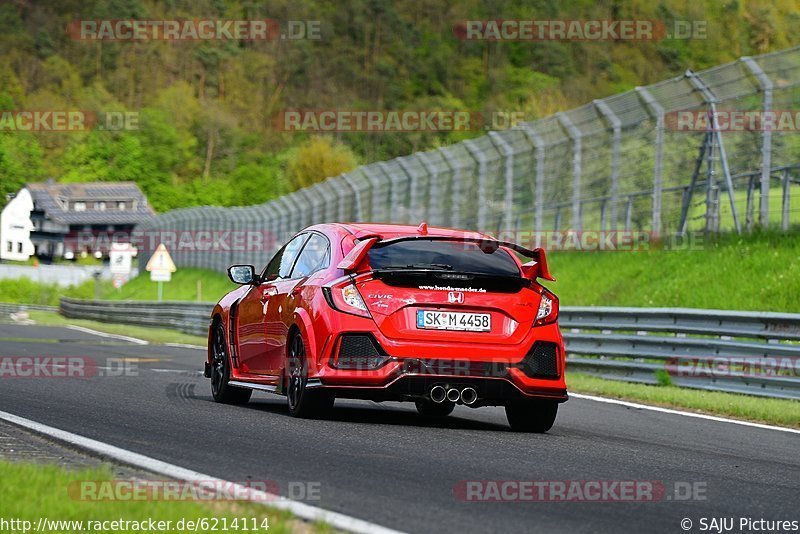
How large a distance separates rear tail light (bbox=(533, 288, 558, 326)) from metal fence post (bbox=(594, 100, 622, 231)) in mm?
14187

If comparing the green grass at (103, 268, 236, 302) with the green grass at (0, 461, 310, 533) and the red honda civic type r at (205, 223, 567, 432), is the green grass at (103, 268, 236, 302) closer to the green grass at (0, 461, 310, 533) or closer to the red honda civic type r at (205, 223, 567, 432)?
the red honda civic type r at (205, 223, 567, 432)

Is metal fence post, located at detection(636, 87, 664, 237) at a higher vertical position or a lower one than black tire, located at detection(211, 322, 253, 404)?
higher

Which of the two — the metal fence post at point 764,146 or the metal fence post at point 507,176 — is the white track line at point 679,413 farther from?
the metal fence post at point 507,176

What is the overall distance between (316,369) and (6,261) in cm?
9539

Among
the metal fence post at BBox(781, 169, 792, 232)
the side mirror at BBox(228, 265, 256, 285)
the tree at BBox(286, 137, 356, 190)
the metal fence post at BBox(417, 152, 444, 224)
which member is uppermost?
the tree at BBox(286, 137, 356, 190)

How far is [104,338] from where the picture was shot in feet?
99.6

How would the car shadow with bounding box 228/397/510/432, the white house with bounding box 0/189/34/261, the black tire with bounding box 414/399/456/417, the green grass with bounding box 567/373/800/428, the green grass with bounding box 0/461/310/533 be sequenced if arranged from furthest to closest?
the white house with bounding box 0/189/34/261, the green grass with bounding box 567/373/800/428, the black tire with bounding box 414/399/456/417, the car shadow with bounding box 228/397/510/432, the green grass with bounding box 0/461/310/533

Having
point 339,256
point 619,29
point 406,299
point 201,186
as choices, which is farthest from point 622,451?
point 619,29

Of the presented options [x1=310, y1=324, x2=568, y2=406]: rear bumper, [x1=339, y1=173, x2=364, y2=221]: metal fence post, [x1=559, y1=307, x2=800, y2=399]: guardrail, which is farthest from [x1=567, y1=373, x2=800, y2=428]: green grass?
[x1=339, y1=173, x2=364, y2=221]: metal fence post

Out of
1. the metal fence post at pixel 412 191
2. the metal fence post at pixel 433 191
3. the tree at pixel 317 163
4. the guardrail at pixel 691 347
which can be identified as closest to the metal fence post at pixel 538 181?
the metal fence post at pixel 433 191

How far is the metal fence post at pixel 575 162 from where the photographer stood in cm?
2508

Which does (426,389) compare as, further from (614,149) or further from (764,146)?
Answer: (614,149)

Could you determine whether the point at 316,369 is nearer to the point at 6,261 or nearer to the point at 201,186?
the point at 6,261

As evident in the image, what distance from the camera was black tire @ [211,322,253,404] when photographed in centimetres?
1182
